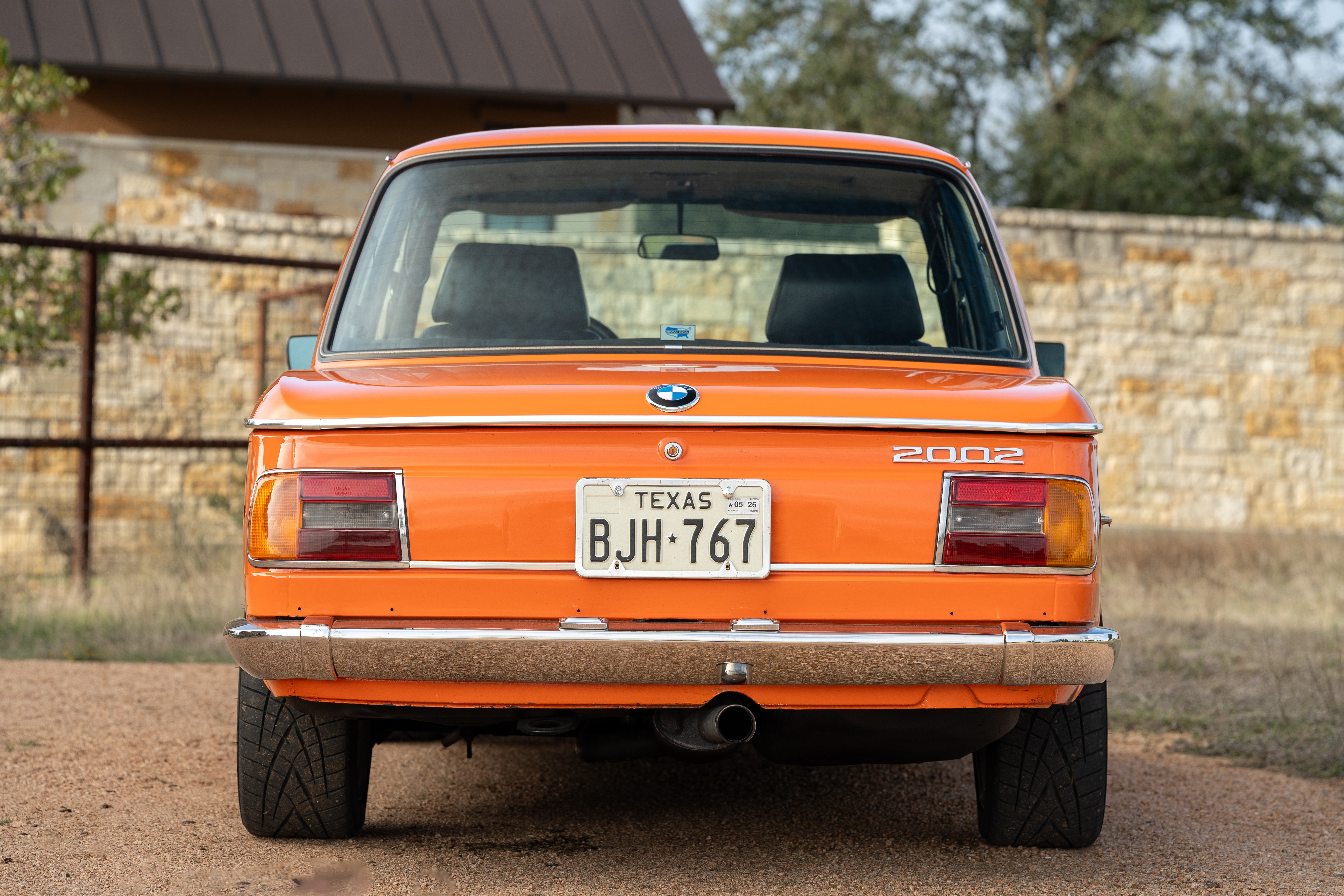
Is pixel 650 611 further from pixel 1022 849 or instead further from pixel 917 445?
pixel 1022 849

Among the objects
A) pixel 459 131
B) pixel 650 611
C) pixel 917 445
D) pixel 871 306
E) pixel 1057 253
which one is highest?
pixel 459 131

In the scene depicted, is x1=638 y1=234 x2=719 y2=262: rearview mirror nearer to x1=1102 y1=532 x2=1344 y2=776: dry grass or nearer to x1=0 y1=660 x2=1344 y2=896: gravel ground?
x1=0 y1=660 x2=1344 y2=896: gravel ground

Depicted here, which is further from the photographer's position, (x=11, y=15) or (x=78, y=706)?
(x=11, y=15)

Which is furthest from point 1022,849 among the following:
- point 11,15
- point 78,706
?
point 11,15

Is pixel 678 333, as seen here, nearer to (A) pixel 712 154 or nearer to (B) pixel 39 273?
(A) pixel 712 154

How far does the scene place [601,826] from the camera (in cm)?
364

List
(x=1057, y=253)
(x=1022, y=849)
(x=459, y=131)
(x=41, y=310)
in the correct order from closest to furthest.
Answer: (x=1022, y=849) → (x=41, y=310) → (x=1057, y=253) → (x=459, y=131)

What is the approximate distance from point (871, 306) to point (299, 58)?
11.3m

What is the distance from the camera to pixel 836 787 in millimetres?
4230

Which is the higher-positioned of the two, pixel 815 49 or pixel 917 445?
pixel 815 49

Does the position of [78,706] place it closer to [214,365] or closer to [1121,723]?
[1121,723]

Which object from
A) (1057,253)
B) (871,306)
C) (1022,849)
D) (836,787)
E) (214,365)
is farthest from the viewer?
(1057,253)

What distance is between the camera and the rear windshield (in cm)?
351

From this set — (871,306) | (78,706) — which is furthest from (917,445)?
(78,706)
